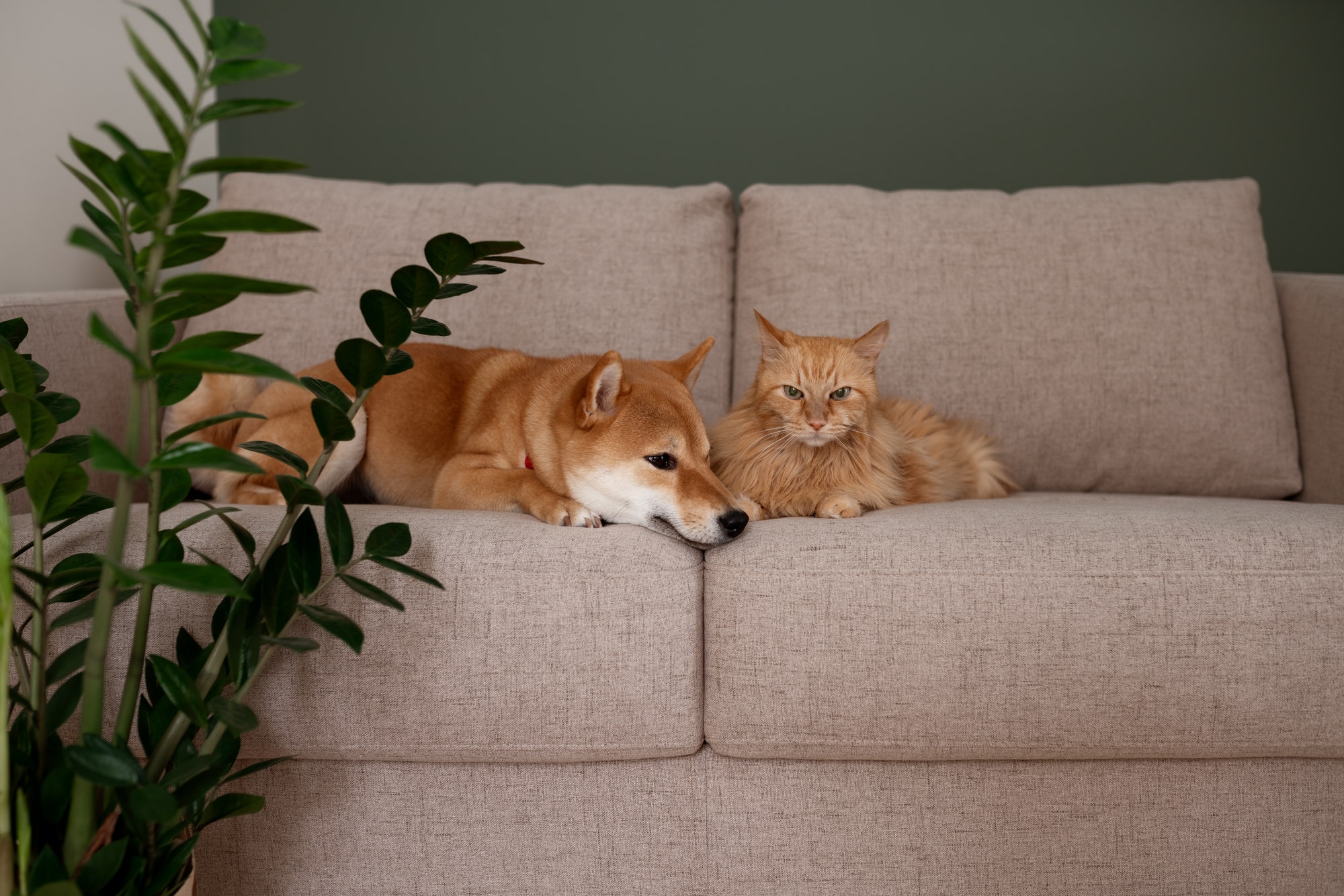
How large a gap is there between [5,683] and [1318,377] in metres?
2.35

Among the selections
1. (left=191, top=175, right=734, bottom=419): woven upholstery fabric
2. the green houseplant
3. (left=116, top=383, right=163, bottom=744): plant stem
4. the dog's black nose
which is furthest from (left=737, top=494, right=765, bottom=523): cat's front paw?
(left=116, top=383, right=163, bottom=744): plant stem

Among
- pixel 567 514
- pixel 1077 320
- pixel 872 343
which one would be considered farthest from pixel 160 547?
pixel 1077 320

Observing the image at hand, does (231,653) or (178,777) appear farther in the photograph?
(231,653)

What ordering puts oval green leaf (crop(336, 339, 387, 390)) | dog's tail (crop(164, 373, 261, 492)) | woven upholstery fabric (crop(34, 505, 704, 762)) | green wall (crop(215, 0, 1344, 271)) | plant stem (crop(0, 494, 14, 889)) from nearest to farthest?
1. plant stem (crop(0, 494, 14, 889))
2. oval green leaf (crop(336, 339, 387, 390))
3. woven upholstery fabric (crop(34, 505, 704, 762))
4. dog's tail (crop(164, 373, 261, 492))
5. green wall (crop(215, 0, 1344, 271))

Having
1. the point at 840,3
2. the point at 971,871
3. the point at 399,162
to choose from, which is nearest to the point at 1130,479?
the point at 971,871

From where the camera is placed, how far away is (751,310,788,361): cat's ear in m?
1.68

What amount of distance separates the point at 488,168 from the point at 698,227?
1005 mm

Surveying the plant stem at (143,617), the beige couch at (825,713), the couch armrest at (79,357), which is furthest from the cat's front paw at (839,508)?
the couch armrest at (79,357)

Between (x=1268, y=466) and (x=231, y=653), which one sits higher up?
(x=1268, y=466)

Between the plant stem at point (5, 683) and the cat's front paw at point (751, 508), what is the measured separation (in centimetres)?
108

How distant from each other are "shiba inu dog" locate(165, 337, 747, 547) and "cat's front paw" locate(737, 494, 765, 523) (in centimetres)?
13

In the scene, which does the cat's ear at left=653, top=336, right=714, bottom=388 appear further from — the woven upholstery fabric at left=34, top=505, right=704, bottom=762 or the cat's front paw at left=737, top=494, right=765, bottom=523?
the woven upholstery fabric at left=34, top=505, right=704, bottom=762

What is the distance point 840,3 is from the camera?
2793 mm

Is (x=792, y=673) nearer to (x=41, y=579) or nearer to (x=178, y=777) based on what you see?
(x=178, y=777)
